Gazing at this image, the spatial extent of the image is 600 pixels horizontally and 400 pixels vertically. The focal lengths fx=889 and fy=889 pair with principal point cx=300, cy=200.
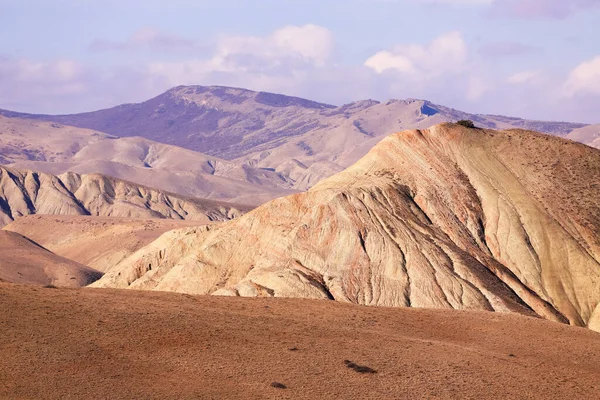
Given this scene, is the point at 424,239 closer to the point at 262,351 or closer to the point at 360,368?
the point at 360,368

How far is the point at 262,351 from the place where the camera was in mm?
34594

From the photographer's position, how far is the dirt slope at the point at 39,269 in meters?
102

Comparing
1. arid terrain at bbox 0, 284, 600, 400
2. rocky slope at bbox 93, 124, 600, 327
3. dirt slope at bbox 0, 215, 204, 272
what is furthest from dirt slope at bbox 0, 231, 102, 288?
arid terrain at bbox 0, 284, 600, 400

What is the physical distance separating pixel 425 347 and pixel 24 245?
313 feet

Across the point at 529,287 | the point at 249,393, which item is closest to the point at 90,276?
the point at 529,287

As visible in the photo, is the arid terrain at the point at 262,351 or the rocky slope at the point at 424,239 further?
the rocky slope at the point at 424,239

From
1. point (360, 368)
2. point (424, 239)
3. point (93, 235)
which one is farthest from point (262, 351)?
point (93, 235)

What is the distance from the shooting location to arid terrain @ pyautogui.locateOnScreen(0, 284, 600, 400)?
30.7m

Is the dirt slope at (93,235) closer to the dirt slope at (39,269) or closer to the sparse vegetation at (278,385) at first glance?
the dirt slope at (39,269)

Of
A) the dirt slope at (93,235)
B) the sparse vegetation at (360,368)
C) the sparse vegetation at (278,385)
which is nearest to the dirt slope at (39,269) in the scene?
the dirt slope at (93,235)

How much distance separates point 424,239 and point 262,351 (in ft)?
88.1

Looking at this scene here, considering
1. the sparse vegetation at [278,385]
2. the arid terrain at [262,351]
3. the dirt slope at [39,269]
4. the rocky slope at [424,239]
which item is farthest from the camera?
the dirt slope at [39,269]

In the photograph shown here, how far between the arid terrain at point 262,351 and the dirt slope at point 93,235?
86931mm

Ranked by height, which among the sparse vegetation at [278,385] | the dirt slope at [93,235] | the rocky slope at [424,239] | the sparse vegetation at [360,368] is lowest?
the dirt slope at [93,235]
